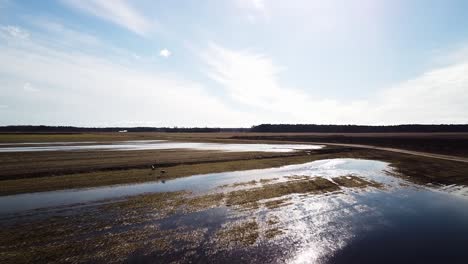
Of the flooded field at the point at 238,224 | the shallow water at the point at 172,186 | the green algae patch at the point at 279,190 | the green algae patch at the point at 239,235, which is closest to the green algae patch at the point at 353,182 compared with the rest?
the flooded field at the point at 238,224

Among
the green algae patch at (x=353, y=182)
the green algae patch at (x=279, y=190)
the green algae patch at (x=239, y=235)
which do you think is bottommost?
the green algae patch at (x=239, y=235)

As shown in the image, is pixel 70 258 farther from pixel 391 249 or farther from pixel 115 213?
pixel 391 249

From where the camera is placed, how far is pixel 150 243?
38.0 feet

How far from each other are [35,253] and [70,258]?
1459 mm

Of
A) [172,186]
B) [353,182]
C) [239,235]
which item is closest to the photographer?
[239,235]

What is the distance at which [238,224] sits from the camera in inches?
553

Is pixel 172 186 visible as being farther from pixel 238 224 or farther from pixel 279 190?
pixel 238 224

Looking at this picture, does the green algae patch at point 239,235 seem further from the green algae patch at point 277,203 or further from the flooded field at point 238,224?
the green algae patch at point 277,203

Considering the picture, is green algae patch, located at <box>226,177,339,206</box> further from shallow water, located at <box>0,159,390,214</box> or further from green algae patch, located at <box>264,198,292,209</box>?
shallow water, located at <box>0,159,390,214</box>

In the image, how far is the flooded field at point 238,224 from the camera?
35.7 ft

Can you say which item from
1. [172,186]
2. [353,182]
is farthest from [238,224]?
[353,182]

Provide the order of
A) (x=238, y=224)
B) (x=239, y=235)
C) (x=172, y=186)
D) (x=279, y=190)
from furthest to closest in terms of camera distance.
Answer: (x=172, y=186)
(x=279, y=190)
(x=238, y=224)
(x=239, y=235)

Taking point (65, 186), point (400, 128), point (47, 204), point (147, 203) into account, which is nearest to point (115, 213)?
point (147, 203)

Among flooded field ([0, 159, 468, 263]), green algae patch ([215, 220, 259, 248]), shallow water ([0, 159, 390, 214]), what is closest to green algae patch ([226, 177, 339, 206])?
flooded field ([0, 159, 468, 263])
